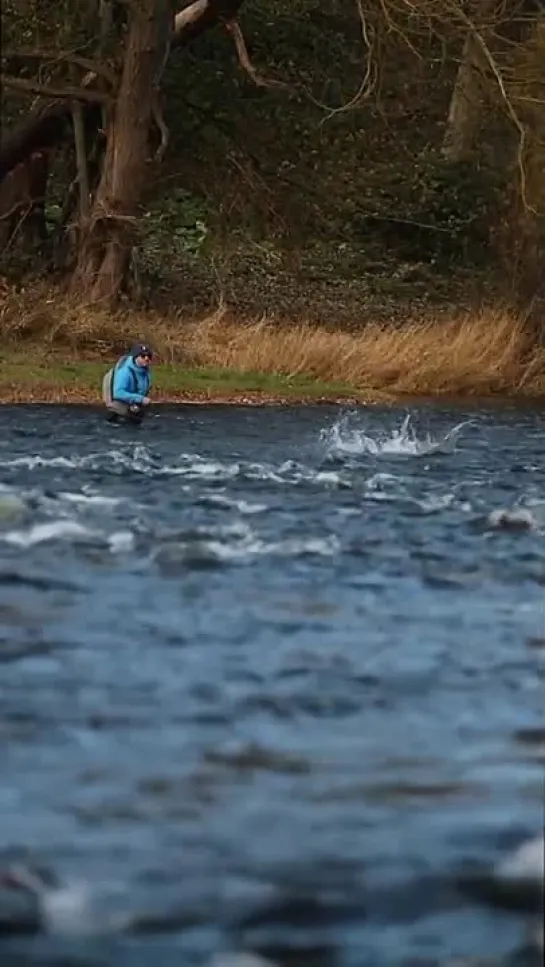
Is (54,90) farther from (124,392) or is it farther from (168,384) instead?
(124,392)

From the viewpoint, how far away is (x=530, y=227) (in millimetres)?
37375

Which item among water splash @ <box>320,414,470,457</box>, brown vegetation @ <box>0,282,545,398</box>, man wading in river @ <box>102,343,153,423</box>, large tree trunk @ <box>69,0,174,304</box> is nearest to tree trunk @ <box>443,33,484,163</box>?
brown vegetation @ <box>0,282,545,398</box>

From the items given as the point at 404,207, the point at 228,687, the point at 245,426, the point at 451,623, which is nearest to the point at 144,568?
the point at 451,623

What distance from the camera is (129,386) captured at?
25.4m

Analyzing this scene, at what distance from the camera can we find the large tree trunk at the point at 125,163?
35125 millimetres

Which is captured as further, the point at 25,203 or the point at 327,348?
the point at 25,203

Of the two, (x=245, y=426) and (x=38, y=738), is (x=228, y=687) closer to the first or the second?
(x=38, y=738)

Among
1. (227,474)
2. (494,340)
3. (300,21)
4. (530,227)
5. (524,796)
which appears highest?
(300,21)

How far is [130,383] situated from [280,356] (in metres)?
9.59

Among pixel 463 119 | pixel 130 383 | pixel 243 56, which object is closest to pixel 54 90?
pixel 243 56

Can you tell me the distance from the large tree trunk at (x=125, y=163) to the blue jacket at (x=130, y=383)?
11215mm

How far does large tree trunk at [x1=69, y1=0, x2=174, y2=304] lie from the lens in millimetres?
35125

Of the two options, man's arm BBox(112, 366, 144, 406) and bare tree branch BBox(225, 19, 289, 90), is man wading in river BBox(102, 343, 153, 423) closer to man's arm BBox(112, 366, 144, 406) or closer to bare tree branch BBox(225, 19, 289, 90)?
man's arm BBox(112, 366, 144, 406)

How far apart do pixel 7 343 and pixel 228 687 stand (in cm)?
2493
